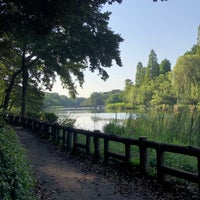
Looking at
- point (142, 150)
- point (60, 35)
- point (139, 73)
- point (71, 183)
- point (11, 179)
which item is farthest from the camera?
point (139, 73)

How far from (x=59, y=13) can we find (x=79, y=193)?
5086 mm

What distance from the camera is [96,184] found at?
241 inches

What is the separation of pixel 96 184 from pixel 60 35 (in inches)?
520

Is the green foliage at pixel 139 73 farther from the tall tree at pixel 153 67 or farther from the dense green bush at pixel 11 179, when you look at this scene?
the dense green bush at pixel 11 179

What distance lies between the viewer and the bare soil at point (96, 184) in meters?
5.34

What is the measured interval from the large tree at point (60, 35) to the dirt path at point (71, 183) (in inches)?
162

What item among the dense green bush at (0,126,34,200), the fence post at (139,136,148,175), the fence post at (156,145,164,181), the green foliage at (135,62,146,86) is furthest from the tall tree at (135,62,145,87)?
the dense green bush at (0,126,34,200)

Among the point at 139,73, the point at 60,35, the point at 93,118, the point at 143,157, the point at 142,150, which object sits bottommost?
the point at 143,157

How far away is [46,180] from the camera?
21.3 ft

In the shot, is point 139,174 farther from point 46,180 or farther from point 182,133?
point 182,133

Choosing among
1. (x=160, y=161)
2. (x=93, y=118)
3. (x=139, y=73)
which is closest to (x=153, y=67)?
(x=139, y=73)

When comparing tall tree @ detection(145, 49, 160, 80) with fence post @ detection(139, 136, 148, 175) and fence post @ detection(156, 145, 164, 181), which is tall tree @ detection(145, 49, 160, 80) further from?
fence post @ detection(156, 145, 164, 181)

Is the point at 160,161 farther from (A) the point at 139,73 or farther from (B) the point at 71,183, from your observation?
(A) the point at 139,73

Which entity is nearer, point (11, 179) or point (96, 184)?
point (11, 179)
